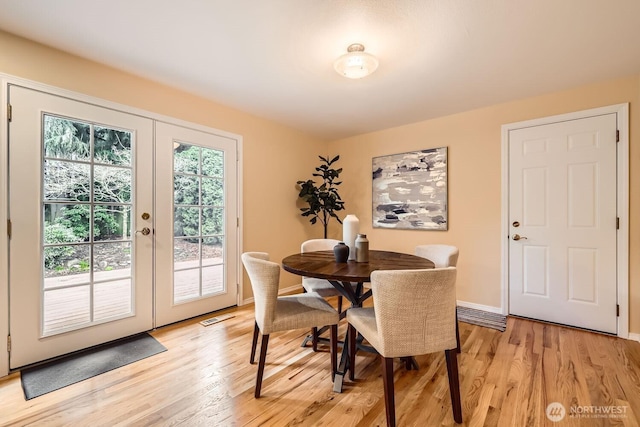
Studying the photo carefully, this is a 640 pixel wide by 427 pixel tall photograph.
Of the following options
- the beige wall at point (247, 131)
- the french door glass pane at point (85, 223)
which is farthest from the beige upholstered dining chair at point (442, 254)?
the french door glass pane at point (85, 223)

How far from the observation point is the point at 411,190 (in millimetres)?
3604

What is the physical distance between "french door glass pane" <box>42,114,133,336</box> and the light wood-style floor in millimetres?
527

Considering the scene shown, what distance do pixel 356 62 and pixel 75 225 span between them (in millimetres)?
2448

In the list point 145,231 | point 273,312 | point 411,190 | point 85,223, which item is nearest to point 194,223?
point 145,231

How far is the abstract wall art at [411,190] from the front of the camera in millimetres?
3385

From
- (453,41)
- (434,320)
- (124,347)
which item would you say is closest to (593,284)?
(434,320)

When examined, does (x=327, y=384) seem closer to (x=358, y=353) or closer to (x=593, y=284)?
(x=358, y=353)

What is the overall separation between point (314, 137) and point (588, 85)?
3.12 m

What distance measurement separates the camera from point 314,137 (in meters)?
4.27

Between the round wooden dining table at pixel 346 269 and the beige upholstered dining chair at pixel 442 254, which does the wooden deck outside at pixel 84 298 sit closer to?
the round wooden dining table at pixel 346 269

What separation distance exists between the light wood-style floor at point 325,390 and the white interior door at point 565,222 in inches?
17.8

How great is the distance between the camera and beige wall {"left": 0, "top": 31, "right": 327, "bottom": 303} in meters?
1.98

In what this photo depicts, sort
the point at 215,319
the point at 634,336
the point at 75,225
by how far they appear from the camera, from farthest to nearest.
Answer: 1. the point at 215,319
2. the point at 634,336
3. the point at 75,225

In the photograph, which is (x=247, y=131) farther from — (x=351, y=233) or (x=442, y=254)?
(x=442, y=254)
